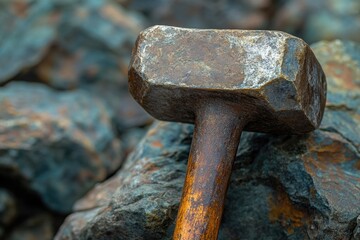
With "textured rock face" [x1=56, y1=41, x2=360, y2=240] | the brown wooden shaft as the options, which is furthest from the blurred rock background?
the brown wooden shaft

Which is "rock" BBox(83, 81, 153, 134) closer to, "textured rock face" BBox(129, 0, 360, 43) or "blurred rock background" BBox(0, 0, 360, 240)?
"blurred rock background" BBox(0, 0, 360, 240)

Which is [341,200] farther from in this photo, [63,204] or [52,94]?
[52,94]

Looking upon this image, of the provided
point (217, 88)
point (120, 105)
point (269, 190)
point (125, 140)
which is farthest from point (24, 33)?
point (217, 88)

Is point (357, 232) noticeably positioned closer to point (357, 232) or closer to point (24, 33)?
point (357, 232)

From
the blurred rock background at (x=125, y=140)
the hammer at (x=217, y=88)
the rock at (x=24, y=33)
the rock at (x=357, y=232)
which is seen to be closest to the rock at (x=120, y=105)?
the blurred rock background at (x=125, y=140)

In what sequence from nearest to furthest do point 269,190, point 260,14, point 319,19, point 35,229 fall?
point 269,190
point 35,229
point 319,19
point 260,14

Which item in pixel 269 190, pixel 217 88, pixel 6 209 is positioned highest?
pixel 217 88

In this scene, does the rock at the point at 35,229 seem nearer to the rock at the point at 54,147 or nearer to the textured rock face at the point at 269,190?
the rock at the point at 54,147

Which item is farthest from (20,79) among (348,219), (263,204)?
(348,219)
